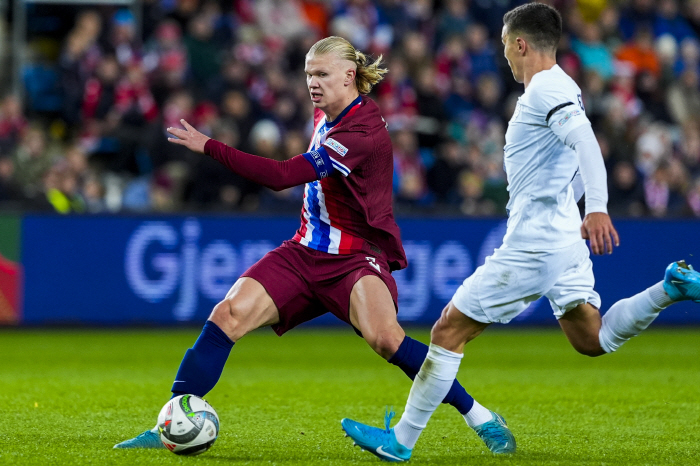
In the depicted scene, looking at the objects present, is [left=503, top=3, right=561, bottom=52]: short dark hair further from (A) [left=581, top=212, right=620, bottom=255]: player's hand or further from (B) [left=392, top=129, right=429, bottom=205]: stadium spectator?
(B) [left=392, top=129, right=429, bottom=205]: stadium spectator

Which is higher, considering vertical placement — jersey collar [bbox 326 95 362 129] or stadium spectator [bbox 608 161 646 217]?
jersey collar [bbox 326 95 362 129]

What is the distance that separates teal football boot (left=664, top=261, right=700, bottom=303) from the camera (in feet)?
16.6

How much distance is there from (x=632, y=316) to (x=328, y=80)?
192 centimetres

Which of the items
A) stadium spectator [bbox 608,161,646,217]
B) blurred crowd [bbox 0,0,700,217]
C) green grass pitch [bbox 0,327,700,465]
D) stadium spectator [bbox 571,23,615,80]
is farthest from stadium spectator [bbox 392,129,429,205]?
stadium spectator [bbox 571,23,615,80]

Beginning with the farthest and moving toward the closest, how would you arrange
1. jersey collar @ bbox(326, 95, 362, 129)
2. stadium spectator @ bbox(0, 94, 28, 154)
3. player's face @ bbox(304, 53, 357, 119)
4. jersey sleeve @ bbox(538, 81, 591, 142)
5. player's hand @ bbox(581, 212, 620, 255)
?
stadium spectator @ bbox(0, 94, 28, 154) → jersey collar @ bbox(326, 95, 362, 129) → player's face @ bbox(304, 53, 357, 119) → jersey sleeve @ bbox(538, 81, 591, 142) → player's hand @ bbox(581, 212, 620, 255)

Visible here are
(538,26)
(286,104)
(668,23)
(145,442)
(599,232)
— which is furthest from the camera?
(668,23)

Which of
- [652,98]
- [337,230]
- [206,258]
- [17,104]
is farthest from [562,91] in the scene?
[652,98]

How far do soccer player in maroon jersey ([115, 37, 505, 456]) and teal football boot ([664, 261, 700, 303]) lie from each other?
1.12m

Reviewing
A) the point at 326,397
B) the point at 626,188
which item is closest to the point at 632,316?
the point at 326,397

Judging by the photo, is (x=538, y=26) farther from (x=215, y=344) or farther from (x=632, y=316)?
(x=215, y=344)

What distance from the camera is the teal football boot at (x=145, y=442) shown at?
17.5 ft

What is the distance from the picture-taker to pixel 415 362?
5.28 m

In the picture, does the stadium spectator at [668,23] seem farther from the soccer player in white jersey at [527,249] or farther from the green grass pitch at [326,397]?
the soccer player in white jersey at [527,249]

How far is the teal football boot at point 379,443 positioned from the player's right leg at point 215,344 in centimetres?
72
